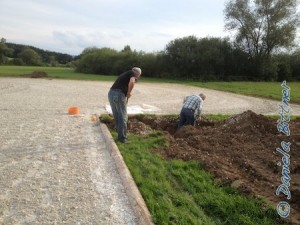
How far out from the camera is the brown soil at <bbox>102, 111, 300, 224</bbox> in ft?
18.4

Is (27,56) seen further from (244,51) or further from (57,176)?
(57,176)

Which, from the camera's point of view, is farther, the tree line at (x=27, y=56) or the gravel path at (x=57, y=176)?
the tree line at (x=27, y=56)

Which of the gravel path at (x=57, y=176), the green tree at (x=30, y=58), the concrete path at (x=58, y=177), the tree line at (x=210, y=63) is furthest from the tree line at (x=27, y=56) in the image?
the concrete path at (x=58, y=177)

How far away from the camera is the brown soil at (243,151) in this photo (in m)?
5.60

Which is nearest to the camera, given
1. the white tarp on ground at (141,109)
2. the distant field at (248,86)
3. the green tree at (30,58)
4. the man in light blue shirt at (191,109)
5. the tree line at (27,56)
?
the man in light blue shirt at (191,109)

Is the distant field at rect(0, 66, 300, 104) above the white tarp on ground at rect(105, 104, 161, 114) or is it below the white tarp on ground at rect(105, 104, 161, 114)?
above

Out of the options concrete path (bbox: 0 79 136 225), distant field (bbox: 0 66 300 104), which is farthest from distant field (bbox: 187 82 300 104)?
concrete path (bbox: 0 79 136 225)

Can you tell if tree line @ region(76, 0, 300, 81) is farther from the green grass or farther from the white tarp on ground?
the green grass

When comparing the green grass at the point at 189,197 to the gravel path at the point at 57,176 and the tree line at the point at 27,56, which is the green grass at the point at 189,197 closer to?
the gravel path at the point at 57,176

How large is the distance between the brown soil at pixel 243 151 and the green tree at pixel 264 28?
3309 cm

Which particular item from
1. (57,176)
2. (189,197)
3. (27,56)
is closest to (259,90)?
(189,197)

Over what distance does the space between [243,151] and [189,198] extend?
2.86 metres

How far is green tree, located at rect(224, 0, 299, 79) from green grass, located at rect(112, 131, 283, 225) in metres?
37.3

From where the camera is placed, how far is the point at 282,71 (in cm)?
4322
